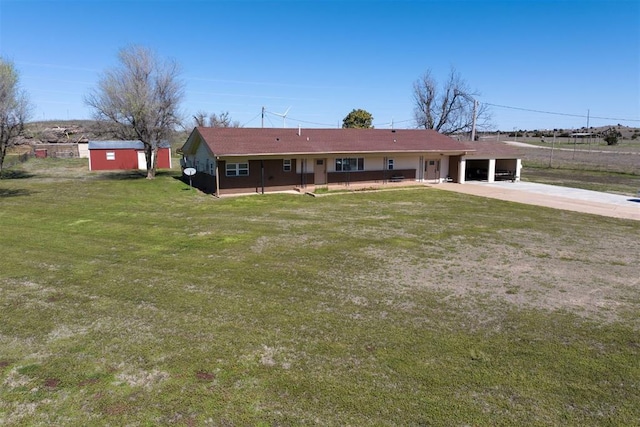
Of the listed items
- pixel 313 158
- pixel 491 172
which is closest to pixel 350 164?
pixel 313 158

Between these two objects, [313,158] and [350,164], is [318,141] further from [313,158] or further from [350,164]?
[350,164]

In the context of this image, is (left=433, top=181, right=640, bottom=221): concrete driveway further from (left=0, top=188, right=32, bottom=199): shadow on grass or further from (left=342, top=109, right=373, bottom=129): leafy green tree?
(left=342, top=109, right=373, bottom=129): leafy green tree

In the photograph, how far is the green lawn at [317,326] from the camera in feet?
18.2

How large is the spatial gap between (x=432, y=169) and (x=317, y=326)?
2783 cm

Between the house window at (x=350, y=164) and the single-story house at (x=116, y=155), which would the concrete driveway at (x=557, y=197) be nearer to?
the house window at (x=350, y=164)

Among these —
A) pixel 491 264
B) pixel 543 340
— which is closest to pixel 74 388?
pixel 543 340

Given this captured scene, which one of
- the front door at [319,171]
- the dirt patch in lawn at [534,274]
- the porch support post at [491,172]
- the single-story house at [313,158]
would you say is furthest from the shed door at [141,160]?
the dirt patch in lawn at [534,274]

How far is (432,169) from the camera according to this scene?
33531mm

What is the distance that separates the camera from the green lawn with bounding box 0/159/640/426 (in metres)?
5.54

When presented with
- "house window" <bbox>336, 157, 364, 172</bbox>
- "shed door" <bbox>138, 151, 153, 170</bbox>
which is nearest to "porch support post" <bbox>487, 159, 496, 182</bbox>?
"house window" <bbox>336, 157, 364, 172</bbox>

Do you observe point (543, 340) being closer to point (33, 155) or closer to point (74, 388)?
point (74, 388)

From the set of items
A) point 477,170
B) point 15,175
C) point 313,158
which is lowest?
point 15,175

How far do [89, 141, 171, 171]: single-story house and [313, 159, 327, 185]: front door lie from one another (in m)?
19.6

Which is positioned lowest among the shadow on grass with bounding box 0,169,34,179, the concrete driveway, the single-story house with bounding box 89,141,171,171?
the concrete driveway
